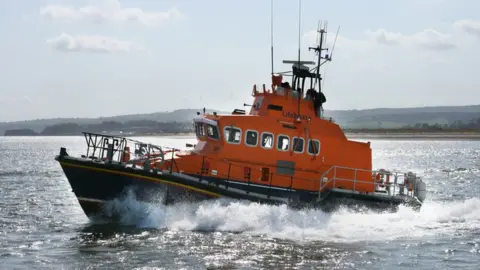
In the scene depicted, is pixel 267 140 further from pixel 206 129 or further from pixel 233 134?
pixel 206 129

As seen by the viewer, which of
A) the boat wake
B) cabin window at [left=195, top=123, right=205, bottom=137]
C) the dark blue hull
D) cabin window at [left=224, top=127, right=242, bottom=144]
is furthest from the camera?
cabin window at [left=195, top=123, right=205, bottom=137]

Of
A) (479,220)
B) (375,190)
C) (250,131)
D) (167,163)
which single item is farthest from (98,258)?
(479,220)

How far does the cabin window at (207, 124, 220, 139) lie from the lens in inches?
663

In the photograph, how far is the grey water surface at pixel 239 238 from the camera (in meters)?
13.1

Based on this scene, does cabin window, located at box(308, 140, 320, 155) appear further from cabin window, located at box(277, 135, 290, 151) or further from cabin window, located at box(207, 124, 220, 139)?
cabin window, located at box(207, 124, 220, 139)

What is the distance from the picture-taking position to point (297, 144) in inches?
669

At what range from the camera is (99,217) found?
53.6ft

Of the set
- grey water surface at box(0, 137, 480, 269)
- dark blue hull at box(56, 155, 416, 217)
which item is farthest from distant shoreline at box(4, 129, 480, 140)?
dark blue hull at box(56, 155, 416, 217)

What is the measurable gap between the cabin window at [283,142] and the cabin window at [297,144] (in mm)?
163

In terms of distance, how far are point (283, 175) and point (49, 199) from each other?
10.8m

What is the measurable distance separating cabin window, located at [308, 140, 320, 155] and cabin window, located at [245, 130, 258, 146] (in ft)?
4.82

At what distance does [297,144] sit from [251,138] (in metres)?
1.24

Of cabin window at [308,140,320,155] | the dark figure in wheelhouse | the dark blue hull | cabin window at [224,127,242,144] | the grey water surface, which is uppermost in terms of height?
the dark figure in wheelhouse

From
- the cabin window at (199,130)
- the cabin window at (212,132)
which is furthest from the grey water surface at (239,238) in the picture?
the cabin window at (199,130)
